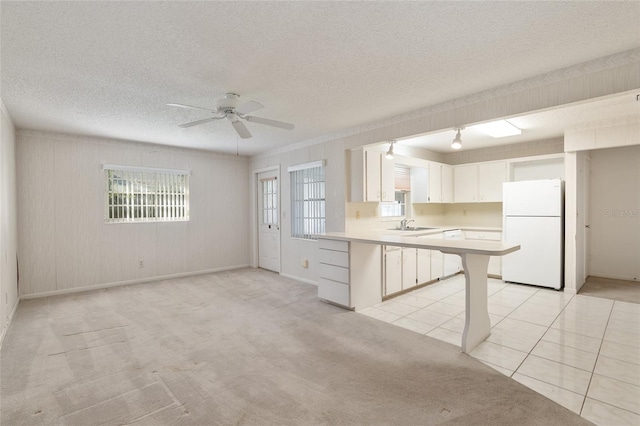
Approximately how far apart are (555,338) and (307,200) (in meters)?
3.75

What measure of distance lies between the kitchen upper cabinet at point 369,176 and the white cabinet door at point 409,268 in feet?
2.91

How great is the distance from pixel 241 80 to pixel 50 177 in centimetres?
379

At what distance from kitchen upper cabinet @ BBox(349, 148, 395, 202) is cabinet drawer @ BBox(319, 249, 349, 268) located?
3.08 ft

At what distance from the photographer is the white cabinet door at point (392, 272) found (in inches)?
164

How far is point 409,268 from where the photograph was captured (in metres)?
4.54

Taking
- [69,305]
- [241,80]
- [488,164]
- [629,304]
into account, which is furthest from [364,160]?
[69,305]

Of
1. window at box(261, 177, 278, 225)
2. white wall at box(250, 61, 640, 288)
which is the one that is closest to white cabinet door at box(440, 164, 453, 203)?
white wall at box(250, 61, 640, 288)

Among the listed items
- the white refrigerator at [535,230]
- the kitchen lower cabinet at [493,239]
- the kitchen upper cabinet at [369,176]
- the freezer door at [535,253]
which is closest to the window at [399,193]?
the kitchen upper cabinet at [369,176]

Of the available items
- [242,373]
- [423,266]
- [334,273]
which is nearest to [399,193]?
[423,266]

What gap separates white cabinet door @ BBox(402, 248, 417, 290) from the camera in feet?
14.5

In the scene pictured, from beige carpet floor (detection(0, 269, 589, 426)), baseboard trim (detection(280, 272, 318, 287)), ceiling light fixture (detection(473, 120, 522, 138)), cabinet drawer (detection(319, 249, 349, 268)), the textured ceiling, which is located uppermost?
the textured ceiling

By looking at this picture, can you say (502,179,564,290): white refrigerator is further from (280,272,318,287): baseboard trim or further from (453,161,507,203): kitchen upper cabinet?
(280,272,318,287): baseboard trim

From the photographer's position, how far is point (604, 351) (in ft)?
8.60

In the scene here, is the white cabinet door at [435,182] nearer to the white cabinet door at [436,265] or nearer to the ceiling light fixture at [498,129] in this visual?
the white cabinet door at [436,265]
